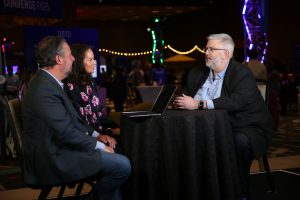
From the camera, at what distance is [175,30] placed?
78.9ft

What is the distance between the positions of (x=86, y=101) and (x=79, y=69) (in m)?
0.23

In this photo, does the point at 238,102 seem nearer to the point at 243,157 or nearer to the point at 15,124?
the point at 243,157

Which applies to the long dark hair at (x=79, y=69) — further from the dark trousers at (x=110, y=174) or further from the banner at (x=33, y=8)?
the banner at (x=33, y=8)

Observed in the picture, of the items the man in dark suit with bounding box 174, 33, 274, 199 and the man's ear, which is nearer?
the man's ear

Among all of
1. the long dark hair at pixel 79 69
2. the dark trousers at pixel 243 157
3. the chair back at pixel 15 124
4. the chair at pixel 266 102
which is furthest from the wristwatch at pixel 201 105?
the chair back at pixel 15 124

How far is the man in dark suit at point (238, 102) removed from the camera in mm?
3295

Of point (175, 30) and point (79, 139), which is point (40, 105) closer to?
point (79, 139)

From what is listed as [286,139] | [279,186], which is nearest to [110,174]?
[279,186]

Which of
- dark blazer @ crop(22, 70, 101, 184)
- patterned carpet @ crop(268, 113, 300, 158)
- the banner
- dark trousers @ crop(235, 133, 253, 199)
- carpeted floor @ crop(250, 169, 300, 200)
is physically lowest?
patterned carpet @ crop(268, 113, 300, 158)

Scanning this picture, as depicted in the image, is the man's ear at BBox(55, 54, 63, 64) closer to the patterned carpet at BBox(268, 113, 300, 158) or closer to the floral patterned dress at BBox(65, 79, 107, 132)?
the floral patterned dress at BBox(65, 79, 107, 132)

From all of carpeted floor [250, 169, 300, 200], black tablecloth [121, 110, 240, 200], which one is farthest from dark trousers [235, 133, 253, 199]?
carpeted floor [250, 169, 300, 200]

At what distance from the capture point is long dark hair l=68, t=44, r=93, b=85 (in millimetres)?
3350

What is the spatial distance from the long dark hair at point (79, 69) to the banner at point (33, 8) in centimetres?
220

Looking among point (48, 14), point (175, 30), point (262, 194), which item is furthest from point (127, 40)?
point (262, 194)
